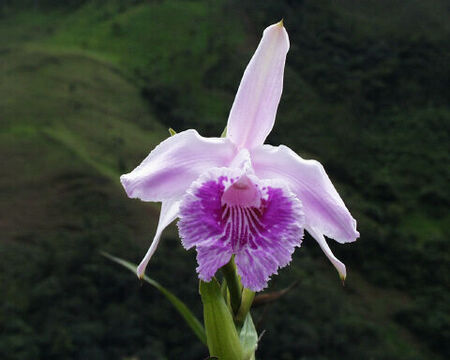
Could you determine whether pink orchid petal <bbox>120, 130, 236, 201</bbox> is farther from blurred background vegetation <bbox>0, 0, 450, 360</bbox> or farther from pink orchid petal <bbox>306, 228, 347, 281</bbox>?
blurred background vegetation <bbox>0, 0, 450, 360</bbox>

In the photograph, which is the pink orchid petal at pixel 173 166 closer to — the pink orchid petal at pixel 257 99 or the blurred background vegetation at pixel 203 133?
the pink orchid petal at pixel 257 99

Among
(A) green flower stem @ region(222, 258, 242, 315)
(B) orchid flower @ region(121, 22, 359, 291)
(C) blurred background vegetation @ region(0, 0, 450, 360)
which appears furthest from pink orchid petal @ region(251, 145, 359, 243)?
(C) blurred background vegetation @ region(0, 0, 450, 360)

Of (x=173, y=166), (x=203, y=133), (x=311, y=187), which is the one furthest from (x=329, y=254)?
(x=203, y=133)

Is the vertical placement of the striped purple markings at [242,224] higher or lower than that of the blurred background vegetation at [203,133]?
higher

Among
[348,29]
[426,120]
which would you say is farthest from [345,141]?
[348,29]

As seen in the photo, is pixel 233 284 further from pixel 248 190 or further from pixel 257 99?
pixel 257 99

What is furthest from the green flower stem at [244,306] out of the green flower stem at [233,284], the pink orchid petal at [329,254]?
the pink orchid petal at [329,254]

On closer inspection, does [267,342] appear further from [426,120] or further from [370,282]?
[426,120]
